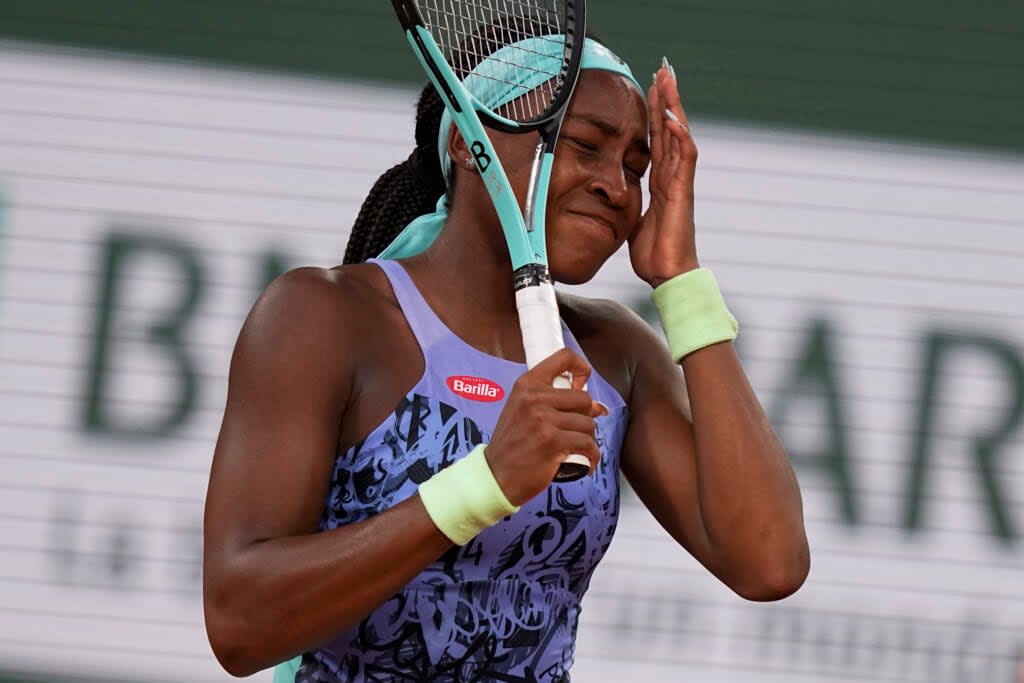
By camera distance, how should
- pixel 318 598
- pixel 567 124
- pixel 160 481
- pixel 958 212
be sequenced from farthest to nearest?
pixel 958 212 → pixel 160 481 → pixel 567 124 → pixel 318 598

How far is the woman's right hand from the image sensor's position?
1557mm

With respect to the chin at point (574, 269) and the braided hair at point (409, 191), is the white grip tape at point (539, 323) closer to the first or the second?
the chin at point (574, 269)

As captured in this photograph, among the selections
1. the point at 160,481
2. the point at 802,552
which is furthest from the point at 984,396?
the point at 802,552

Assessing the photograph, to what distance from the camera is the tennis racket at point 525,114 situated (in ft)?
5.45

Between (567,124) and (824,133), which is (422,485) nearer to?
(567,124)

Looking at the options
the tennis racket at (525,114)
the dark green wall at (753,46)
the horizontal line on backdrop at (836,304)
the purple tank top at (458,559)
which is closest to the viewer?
the tennis racket at (525,114)

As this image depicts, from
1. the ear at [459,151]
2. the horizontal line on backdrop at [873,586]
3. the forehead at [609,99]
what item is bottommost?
the horizontal line on backdrop at [873,586]

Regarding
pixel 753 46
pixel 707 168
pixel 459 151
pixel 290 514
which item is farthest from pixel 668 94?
pixel 753 46

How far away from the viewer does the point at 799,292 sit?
5.13m

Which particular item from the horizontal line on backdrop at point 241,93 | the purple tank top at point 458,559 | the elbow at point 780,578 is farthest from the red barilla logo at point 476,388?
the horizontal line on backdrop at point 241,93

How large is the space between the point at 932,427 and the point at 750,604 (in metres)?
0.94

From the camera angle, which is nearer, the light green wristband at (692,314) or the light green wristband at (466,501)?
the light green wristband at (466,501)

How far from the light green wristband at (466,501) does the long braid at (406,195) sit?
0.73 m

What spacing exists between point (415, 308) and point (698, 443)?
0.44 meters
